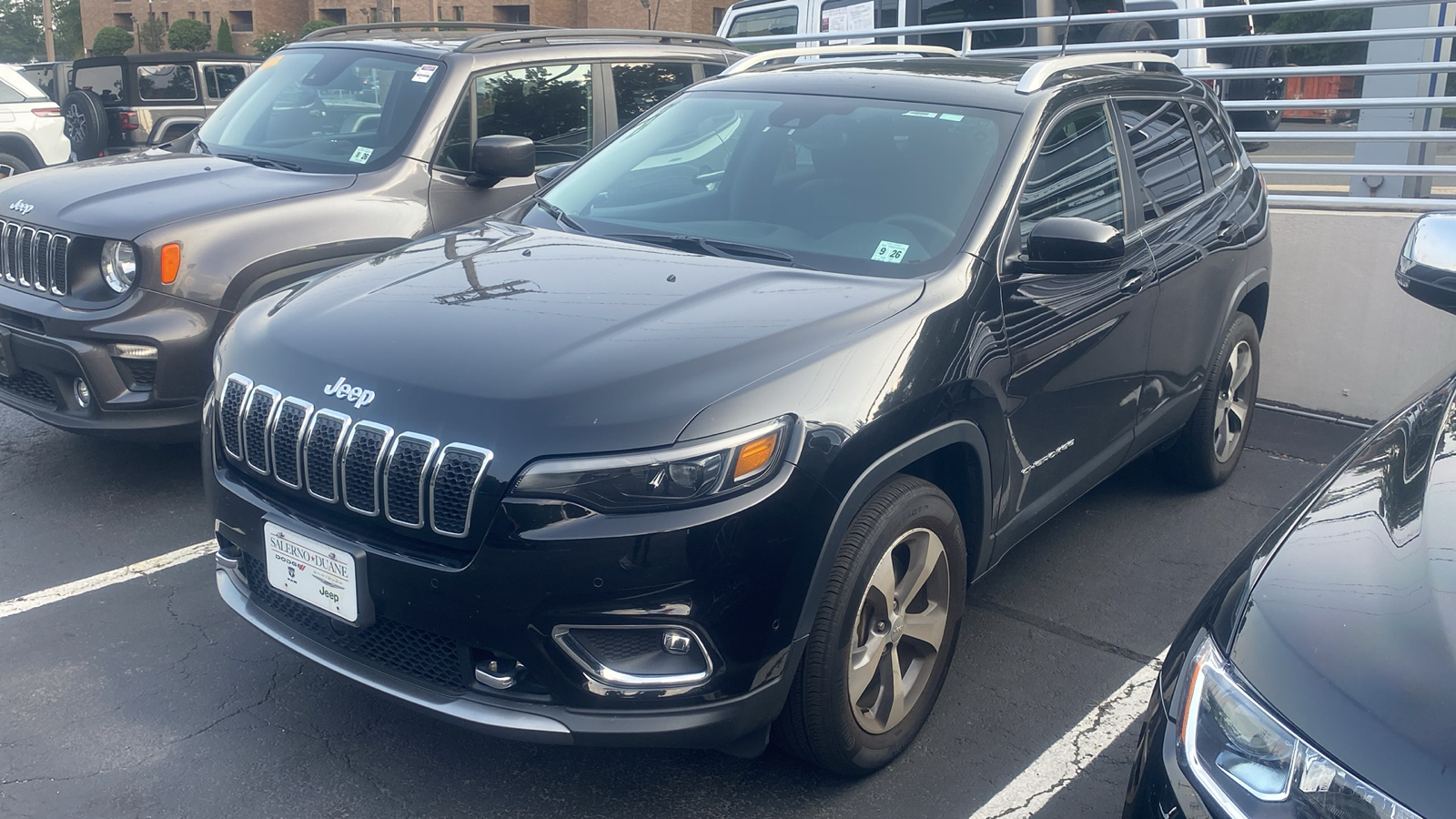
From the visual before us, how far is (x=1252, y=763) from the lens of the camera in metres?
1.77

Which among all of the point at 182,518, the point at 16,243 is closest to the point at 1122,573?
the point at 182,518

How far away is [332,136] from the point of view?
18.3ft

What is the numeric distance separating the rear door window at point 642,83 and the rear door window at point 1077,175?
108 inches

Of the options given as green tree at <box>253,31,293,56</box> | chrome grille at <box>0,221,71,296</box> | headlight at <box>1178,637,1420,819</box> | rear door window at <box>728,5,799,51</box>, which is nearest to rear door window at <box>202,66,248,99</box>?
rear door window at <box>728,5,799,51</box>

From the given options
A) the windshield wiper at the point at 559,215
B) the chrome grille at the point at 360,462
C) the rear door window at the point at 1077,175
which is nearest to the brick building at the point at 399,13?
the windshield wiper at the point at 559,215

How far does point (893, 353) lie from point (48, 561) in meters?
3.16

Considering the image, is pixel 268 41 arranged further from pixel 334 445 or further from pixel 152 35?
pixel 334 445

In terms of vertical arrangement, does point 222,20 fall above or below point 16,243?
above

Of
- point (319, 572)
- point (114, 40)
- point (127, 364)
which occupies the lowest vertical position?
point (319, 572)

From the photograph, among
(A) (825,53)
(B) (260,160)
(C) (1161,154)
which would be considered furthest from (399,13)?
(C) (1161,154)

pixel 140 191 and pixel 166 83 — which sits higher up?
pixel 166 83

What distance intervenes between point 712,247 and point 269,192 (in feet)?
7.68

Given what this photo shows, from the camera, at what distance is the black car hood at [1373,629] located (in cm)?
163

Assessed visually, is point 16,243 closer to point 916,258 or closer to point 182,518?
point 182,518
